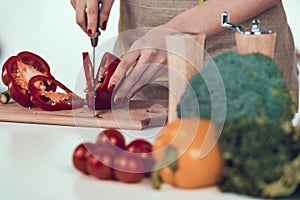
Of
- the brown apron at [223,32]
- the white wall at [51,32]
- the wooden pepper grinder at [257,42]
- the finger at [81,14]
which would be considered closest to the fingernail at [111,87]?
the finger at [81,14]

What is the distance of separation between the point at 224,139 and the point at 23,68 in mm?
889

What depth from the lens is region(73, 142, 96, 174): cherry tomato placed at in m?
1.11

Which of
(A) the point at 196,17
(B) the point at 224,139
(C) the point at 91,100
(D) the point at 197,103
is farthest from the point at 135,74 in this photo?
(B) the point at 224,139

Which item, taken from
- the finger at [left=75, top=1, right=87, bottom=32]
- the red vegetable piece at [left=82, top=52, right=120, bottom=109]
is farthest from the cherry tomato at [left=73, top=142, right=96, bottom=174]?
the finger at [left=75, top=1, right=87, bottom=32]

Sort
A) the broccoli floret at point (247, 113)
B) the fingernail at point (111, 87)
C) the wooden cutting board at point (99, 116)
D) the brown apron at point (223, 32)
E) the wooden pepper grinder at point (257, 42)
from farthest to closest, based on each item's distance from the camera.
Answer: the brown apron at point (223, 32), the fingernail at point (111, 87), the wooden cutting board at point (99, 116), the wooden pepper grinder at point (257, 42), the broccoli floret at point (247, 113)

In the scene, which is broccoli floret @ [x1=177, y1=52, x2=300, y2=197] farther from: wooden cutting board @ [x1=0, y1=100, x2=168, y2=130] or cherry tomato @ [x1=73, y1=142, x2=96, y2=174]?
wooden cutting board @ [x1=0, y1=100, x2=168, y2=130]

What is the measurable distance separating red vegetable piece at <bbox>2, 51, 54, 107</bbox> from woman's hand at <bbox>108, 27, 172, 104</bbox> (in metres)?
0.23

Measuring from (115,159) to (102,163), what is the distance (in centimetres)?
2

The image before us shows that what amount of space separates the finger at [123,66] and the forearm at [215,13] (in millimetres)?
182

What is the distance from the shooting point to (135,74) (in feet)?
5.28

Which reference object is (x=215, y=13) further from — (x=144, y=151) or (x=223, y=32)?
(x=144, y=151)

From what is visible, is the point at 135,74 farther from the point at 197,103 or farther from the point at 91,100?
the point at 197,103

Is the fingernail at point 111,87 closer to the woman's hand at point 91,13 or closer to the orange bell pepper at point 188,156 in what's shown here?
the woman's hand at point 91,13

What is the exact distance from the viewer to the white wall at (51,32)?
327 centimetres
